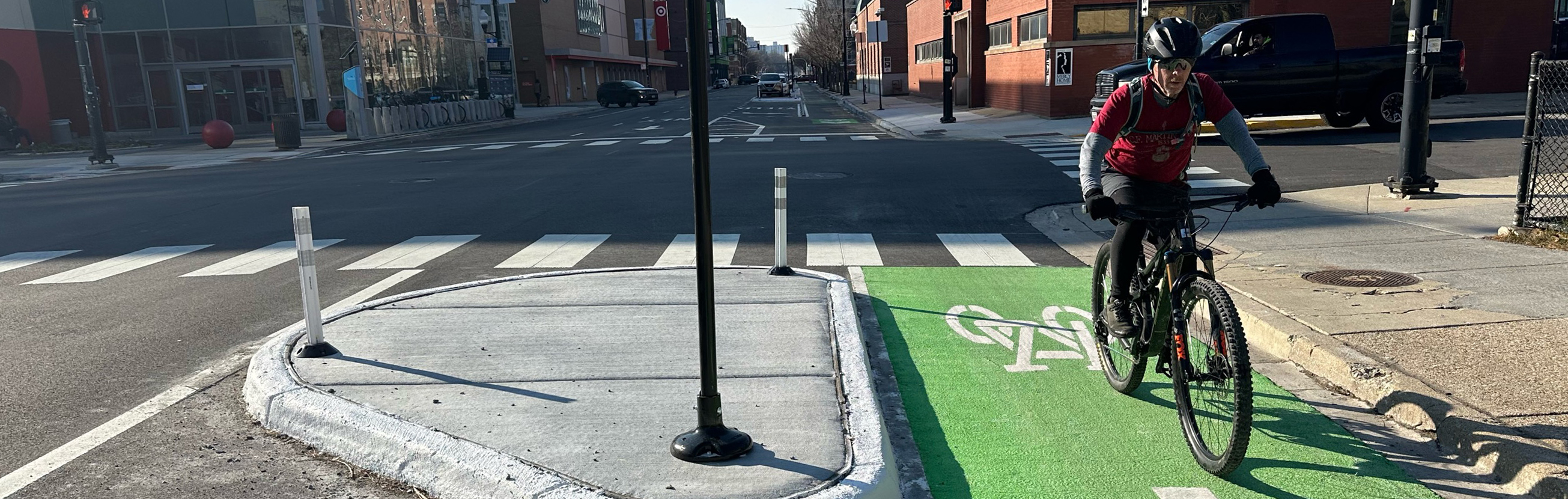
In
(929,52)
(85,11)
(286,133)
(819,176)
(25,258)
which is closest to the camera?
(25,258)

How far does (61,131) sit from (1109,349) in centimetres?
3500

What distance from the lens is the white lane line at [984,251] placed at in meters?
8.90

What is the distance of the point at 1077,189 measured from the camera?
1340cm

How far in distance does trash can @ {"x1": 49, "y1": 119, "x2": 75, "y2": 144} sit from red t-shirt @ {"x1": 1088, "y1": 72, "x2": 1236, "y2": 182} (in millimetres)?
35309

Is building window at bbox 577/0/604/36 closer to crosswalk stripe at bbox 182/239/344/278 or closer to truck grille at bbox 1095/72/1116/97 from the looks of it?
truck grille at bbox 1095/72/1116/97

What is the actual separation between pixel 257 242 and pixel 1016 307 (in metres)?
7.87

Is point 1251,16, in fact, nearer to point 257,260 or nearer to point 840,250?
point 840,250

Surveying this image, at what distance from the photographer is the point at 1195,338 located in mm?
4199

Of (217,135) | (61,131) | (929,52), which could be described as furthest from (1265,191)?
(929,52)

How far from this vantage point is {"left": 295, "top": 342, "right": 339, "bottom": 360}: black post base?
5.57 m

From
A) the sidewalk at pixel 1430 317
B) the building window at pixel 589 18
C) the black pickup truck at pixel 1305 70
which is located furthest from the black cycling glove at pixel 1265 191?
the building window at pixel 589 18

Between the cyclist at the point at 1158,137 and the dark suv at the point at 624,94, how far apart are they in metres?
53.0

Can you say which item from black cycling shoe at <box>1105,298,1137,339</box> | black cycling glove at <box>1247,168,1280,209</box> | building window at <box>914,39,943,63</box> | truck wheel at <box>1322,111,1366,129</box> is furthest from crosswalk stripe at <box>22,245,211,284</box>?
building window at <box>914,39,943,63</box>

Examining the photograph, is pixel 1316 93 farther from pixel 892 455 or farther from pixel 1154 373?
pixel 892 455
